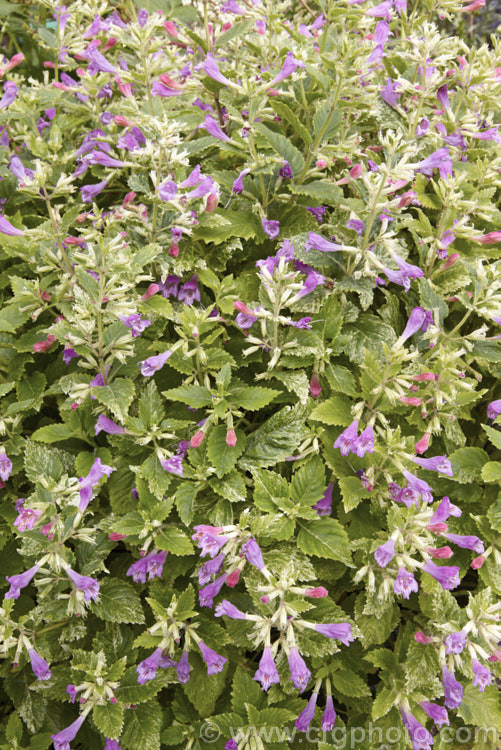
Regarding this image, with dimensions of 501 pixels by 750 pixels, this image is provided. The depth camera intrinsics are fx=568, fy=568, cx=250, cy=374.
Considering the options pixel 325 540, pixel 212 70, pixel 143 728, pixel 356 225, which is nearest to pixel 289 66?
pixel 212 70

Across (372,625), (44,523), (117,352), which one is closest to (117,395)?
(117,352)

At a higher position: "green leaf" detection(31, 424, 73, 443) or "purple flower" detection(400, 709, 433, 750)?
"green leaf" detection(31, 424, 73, 443)

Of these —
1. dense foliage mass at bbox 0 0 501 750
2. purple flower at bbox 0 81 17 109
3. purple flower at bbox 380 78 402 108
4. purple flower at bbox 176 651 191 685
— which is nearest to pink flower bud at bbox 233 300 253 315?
dense foliage mass at bbox 0 0 501 750

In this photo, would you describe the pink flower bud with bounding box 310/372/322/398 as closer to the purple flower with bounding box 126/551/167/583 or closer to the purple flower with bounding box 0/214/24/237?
the purple flower with bounding box 126/551/167/583

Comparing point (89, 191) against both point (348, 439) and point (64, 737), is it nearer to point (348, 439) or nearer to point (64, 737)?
point (348, 439)

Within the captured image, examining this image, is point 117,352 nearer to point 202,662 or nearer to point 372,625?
point 202,662

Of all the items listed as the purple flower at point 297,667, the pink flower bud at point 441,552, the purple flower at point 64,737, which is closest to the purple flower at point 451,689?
the pink flower bud at point 441,552
